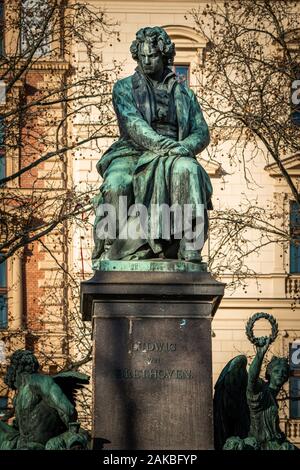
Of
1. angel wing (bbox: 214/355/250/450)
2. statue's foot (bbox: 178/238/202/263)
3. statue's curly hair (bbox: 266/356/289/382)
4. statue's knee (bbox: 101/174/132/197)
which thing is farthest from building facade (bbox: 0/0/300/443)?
statue's foot (bbox: 178/238/202/263)

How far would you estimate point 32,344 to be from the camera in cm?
3247

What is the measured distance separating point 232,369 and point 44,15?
1211cm

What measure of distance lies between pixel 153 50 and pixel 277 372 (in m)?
2.70

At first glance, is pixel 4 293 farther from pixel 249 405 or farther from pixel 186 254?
pixel 186 254

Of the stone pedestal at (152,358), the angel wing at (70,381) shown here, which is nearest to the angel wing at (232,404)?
the stone pedestal at (152,358)

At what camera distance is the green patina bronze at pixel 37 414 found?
14.1 metres

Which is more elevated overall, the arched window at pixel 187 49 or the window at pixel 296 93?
the arched window at pixel 187 49

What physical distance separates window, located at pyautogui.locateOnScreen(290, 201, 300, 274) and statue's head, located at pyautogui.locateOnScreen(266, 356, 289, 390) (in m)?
10.6

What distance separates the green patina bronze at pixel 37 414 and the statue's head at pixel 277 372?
5.35ft

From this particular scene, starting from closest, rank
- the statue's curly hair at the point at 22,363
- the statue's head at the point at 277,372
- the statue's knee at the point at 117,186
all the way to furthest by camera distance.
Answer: the statue's curly hair at the point at 22,363 < the statue's knee at the point at 117,186 < the statue's head at the point at 277,372

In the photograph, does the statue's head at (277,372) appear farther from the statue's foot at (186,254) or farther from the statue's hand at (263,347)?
the statue's foot at (186,254)

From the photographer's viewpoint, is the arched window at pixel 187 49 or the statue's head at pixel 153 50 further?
the arched window at pixel 187 49

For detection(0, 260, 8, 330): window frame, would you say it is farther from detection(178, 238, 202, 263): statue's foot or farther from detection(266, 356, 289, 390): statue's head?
detection(178, 238, 202, 263): statue's foot

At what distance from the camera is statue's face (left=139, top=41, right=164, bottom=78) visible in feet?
50.6
